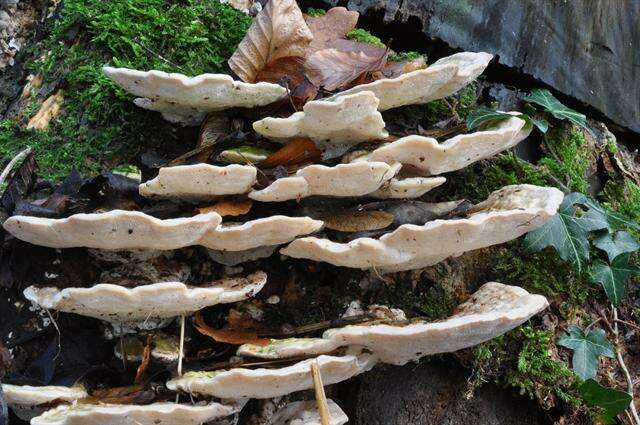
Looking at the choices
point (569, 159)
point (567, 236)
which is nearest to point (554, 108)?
point (569, 159)

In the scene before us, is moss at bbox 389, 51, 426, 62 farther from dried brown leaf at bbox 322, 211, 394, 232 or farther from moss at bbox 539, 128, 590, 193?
dried brown leaf at bbox 322, 211, 394, 232

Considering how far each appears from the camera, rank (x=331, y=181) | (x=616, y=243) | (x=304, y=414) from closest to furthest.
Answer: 1. (x=331, y=181)
2. (x=304, y=414)
3. (x=616, y=243)

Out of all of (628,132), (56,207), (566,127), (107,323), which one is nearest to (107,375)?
(107,323)

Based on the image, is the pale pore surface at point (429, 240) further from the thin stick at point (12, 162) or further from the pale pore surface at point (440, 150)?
the thin stick at point (12, 162)

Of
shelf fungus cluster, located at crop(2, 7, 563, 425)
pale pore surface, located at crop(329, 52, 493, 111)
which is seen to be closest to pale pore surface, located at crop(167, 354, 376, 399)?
shelf fungus cluster, located at crop(2, 7, 563, 425)

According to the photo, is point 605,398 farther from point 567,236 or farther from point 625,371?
point 567,236

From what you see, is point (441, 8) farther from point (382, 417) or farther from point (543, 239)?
point (382, 417)

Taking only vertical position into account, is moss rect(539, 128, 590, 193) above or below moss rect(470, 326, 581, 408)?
above
